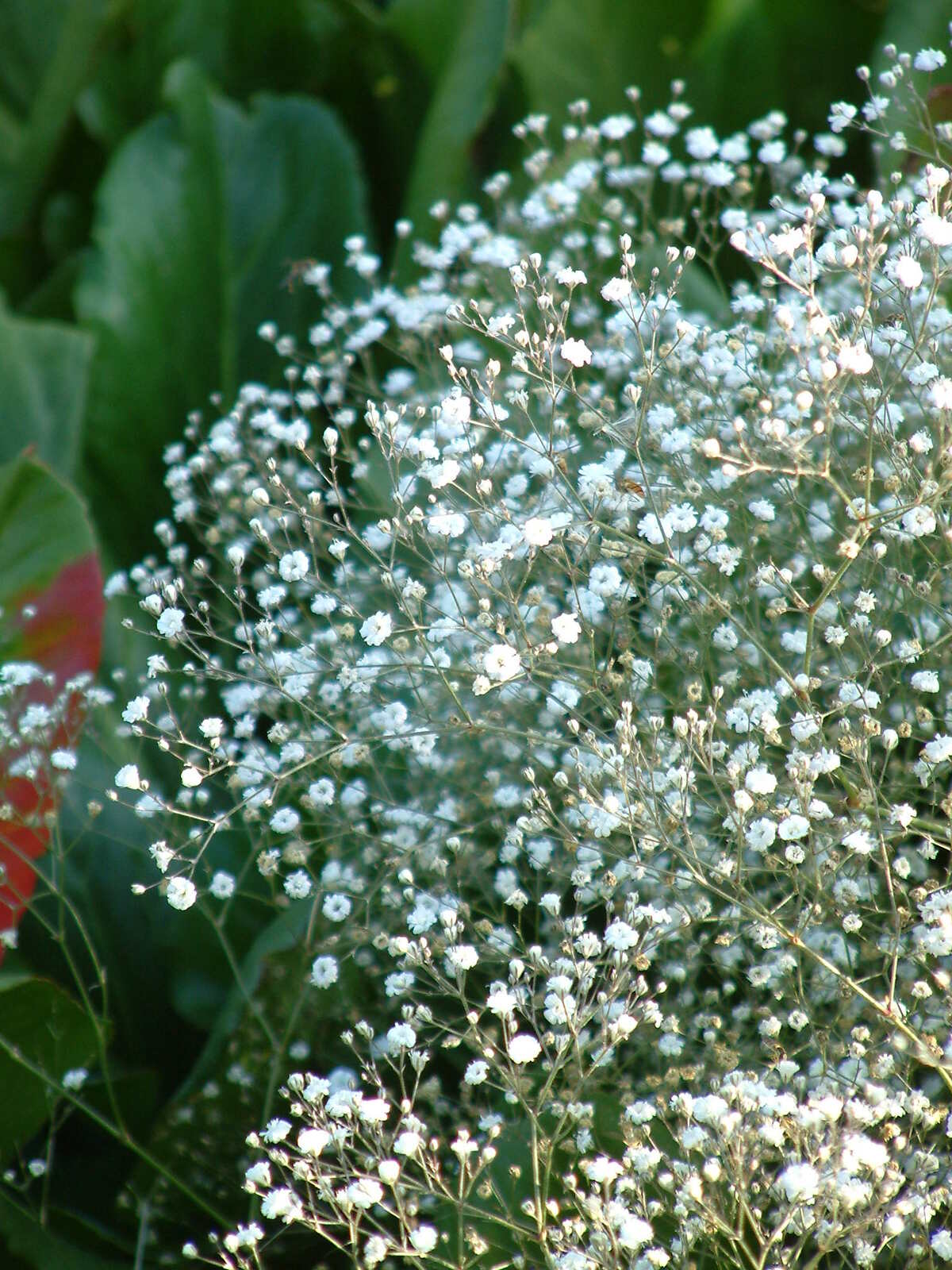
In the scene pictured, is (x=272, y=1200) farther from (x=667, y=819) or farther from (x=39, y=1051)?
(x=39, y=1051)

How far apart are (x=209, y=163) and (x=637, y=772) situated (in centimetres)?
134

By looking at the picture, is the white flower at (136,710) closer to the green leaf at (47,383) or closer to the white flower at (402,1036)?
the white flower at (402,1036)

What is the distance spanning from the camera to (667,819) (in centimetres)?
85

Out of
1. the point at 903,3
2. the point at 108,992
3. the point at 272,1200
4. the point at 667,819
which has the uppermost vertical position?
the point at 903,3

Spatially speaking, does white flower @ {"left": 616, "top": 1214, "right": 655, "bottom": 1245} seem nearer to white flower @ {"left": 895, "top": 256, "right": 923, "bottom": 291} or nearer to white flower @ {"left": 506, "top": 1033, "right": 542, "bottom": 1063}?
white flower @ {"left": 506, "top": 1033, "right": 542, "bottom": 1063}

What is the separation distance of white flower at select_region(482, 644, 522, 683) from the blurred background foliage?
2.33ft

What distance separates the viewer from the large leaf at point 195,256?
178 cm

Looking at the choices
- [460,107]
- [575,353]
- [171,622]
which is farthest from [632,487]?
[460,107]

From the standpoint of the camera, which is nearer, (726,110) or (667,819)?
(667,819)

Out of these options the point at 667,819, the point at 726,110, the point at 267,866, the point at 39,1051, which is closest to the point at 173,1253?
the point at 39,1051

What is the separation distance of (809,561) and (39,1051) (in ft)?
2.65

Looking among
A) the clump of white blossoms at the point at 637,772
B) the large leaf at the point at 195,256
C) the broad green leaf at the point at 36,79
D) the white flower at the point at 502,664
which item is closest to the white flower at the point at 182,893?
the clump of white blossoms at the point at 637,772

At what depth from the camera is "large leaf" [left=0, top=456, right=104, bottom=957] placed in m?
1.31

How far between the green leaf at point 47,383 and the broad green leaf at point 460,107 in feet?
1.62
